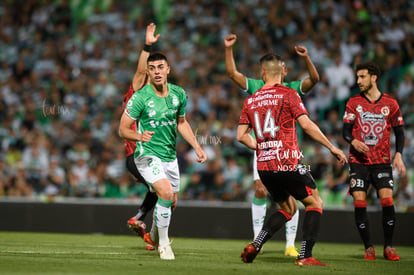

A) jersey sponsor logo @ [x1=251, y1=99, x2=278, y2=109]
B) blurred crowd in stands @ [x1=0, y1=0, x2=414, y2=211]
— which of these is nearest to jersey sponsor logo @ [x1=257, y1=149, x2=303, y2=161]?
jersey sponsor logo @ [x1=251, y1=99, x2=278, y2=109]

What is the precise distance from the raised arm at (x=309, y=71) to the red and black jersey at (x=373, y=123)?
91 centimetres

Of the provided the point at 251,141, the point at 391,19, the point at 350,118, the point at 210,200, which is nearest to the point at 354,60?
the point at 391,19

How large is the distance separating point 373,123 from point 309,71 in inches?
62.7

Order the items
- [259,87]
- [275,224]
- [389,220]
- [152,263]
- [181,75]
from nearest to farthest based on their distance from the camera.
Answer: [152,263], [275,224], [389,220], [259,87], [181,75]

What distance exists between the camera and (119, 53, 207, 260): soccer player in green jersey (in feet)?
26.5

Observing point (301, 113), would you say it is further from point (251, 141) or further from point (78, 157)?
point (78, 157)

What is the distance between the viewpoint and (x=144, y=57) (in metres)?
9.08

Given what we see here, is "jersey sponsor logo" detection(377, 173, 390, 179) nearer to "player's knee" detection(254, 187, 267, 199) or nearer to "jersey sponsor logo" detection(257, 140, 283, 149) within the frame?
"player's knee" detection(254, 187, 267, 199)

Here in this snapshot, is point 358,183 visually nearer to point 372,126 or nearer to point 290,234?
point 372,126

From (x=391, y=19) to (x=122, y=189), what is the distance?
7.95 metres

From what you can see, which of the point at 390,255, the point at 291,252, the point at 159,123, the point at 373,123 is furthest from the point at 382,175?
Answer: the point at 159,123

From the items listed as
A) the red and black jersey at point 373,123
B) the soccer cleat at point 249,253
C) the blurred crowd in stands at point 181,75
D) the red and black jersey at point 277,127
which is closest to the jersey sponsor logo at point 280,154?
the red and black jersey at point 277,127

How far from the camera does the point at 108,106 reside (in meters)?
17.5

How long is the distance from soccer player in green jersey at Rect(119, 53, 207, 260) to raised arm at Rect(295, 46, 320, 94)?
1575 millimetres
